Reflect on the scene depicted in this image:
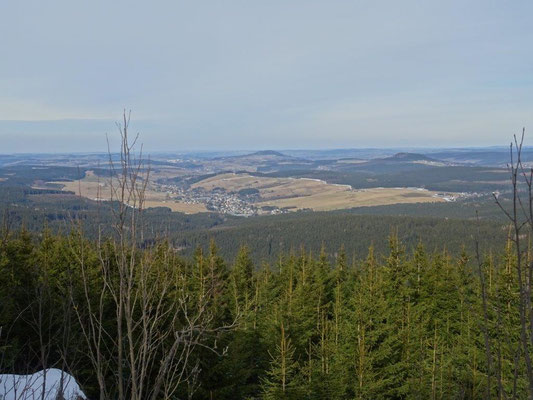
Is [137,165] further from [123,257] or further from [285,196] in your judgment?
[285,196]

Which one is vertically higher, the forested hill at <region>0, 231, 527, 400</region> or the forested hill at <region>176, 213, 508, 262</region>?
the forested hill at <region>0, 231, 527, 400</region>

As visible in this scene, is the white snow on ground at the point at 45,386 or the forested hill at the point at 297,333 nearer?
the white snow on ground at the point at 45,386

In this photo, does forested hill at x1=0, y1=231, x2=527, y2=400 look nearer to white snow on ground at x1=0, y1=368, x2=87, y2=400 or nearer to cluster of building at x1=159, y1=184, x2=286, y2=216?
white snow on ground at x1=0, y1=368, x2=87, y2=400

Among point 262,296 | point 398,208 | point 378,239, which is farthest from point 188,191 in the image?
point 262,296

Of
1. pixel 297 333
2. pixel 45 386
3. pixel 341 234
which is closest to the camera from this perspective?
pixel 45 386

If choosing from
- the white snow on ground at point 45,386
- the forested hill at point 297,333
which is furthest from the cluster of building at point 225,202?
the white snow on ground at point 45,386

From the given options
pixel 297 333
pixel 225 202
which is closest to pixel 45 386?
pixel 297 333

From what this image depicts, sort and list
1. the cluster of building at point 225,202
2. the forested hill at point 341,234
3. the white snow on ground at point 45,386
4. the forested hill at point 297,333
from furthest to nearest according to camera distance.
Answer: the cluster of building at point 225,202 → the forested hill at point 341,234 → the forested hill at point 297,333 → the white snow on ground at point 45,386

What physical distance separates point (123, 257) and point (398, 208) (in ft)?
495

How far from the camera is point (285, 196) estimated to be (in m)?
192

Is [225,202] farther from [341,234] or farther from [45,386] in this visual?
[45,386]

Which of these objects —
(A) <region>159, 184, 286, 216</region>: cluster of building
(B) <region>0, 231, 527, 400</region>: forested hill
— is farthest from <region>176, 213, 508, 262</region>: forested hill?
(B) <region>0, 231, 527, 400</region>: forested hill

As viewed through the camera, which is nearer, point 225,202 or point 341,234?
point 341,234

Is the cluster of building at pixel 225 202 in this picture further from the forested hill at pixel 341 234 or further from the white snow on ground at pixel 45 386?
the white snow on ground at pixel 45 386
